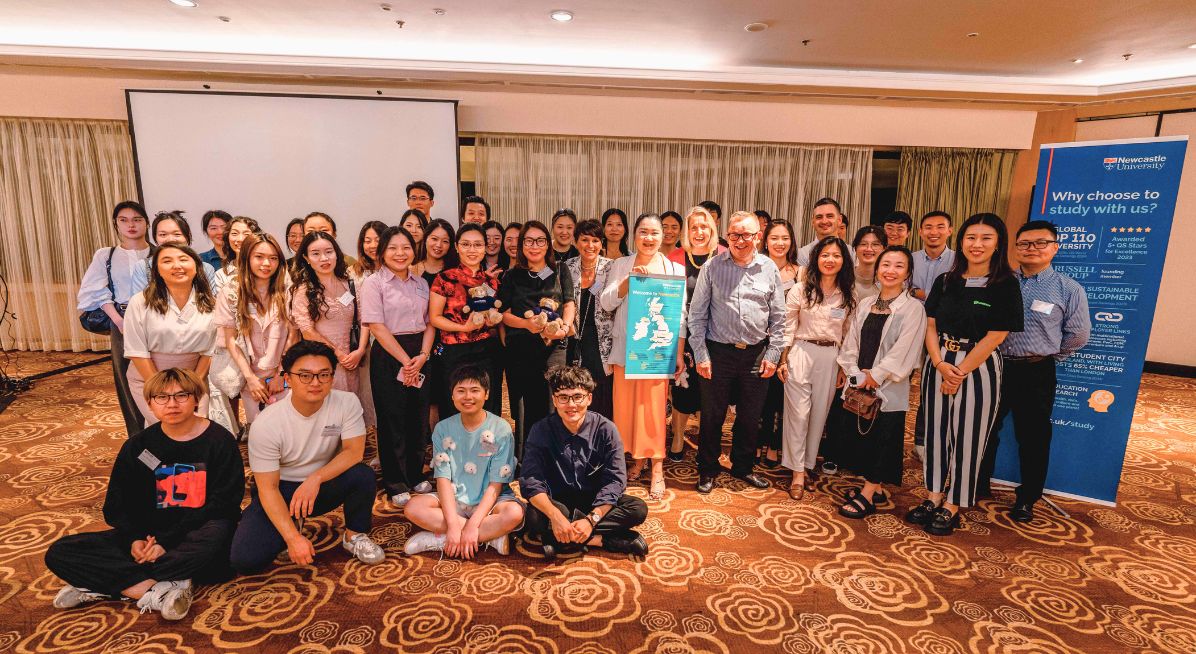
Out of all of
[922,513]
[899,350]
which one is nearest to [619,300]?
[899,350]

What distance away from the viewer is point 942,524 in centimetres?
262

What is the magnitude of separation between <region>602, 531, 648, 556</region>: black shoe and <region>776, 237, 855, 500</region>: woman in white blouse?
3.69ft

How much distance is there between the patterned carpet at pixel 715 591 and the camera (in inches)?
74.2

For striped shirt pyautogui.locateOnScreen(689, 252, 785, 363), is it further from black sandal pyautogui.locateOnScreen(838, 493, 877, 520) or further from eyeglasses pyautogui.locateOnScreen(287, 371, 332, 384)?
eyeglasses pyautogui.locateOnScreen(287, 371, 332, 384)

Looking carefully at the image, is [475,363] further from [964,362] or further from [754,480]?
[964,362]

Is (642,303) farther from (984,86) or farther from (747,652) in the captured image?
(984,86)

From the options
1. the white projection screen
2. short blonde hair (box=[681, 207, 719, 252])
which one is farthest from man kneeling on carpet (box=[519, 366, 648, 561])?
the white projection screen

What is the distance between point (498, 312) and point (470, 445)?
0.79 m

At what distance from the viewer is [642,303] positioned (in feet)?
9.38

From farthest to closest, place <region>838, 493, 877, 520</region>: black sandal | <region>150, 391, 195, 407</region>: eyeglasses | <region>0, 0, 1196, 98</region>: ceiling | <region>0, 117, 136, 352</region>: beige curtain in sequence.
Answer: <region>0, 117, 136, 352</region>: beige curtain → <region>0, 0, 1196, 98</region>: ceiling → <region>838, 493, 877, 520</region>: black sandal → <region>150, 391, 195, 407</region>: eyeglasses

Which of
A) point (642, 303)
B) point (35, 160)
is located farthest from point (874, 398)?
point (35, 160)

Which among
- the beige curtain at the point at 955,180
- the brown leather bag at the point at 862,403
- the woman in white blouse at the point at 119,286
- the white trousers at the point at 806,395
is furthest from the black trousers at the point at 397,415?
the beige curtain at the point at 955,180

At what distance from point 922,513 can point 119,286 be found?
4814mm

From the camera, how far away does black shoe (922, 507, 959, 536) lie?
261cm
